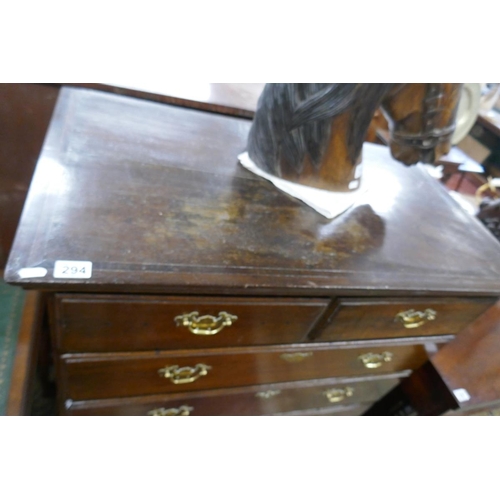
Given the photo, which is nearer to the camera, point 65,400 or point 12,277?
point 12,277

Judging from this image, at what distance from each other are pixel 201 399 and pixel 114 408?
0.62 ft

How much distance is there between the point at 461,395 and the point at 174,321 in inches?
30.4

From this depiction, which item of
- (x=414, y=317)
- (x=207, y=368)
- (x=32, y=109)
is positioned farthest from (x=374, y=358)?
(x=32, y=109)

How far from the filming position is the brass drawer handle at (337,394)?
0.96 metres

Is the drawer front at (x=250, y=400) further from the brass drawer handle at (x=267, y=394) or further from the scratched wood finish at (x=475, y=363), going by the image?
the scratched wood finish at (x=475, y=363)

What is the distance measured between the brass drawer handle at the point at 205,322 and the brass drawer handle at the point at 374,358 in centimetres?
41

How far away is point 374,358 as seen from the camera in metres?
0.86

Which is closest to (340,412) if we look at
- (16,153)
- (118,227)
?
(118,227)

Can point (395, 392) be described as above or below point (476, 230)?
below

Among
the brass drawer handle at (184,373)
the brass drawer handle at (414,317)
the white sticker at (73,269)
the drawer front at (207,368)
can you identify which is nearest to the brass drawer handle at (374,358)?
the drawer front at (207,368)

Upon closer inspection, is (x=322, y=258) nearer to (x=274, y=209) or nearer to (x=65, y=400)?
(x=274, y=209)

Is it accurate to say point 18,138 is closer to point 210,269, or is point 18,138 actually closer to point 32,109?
point 32,109

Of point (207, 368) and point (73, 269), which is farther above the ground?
point (73, 269)

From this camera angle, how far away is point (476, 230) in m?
0.84
